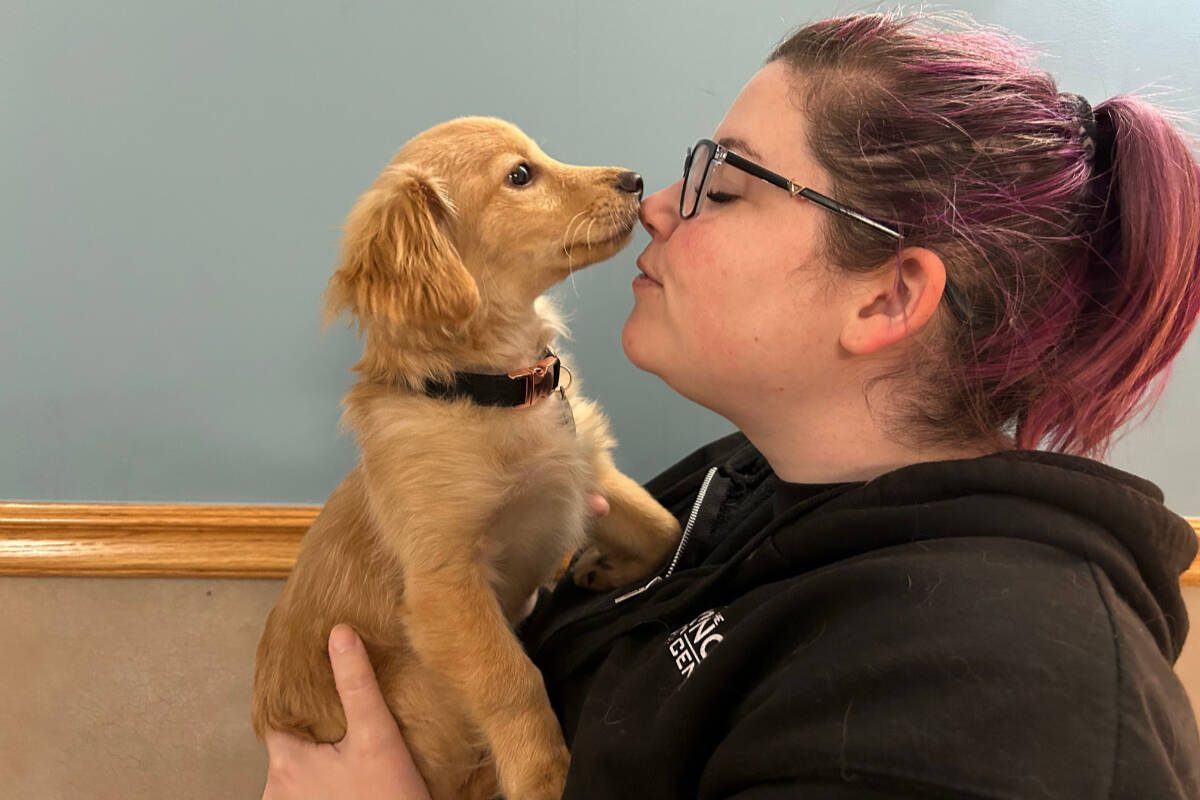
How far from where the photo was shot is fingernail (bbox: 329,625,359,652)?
3.74 ft

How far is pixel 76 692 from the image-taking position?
1545 mm

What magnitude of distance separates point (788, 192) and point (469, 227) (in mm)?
526

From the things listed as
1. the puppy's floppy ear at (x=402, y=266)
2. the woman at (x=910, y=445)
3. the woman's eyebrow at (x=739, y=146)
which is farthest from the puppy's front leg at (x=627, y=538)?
the woman's eyebrow at (x=739, y=146)

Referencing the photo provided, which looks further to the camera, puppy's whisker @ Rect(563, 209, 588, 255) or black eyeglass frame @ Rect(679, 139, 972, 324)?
puppy's whisker @ Rect(563, 209, 588, 255)

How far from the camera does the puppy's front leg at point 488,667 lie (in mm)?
1010

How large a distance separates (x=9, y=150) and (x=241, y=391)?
556 mm

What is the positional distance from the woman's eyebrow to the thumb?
2.99 ft

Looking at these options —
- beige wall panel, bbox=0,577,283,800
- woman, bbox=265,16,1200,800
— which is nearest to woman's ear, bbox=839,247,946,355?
woman, bbox=265,16,1200,800

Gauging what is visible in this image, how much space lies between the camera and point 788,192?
0.88 meters

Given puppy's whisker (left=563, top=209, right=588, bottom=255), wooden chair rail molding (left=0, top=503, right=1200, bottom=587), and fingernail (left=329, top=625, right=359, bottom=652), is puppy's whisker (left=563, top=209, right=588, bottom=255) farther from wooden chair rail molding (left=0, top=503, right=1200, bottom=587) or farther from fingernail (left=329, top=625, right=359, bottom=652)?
wooden chair rail molding (left=0, top=503, right=1200, bottom=587)

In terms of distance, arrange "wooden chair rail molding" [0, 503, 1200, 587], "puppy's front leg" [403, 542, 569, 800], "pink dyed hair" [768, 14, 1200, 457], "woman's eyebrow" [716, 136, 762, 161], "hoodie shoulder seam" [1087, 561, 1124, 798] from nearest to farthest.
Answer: "hoodie shoulder seam" [1087, 561, 1124, 798], "pink dyed hair" [768, 14, 1200, 457], "woman's eyebrow" [716, 136, 762, 161], "puppy's front leg" [403, 542, 569, 800], "wooden chair rail molding" [0, 503, 1200, 587]

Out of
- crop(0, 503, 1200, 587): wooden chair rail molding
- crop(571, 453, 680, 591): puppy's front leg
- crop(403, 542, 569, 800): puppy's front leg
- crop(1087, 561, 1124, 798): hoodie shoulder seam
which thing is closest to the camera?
crop(1087, 561, 1124, 798): hoodie shoulder seam

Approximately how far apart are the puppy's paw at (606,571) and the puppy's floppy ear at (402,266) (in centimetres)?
49

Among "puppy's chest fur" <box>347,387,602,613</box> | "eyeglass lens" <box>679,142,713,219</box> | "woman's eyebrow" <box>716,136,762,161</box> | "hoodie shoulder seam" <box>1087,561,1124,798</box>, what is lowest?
"puppy's chest fur" <box>347,387,602,613</box>
